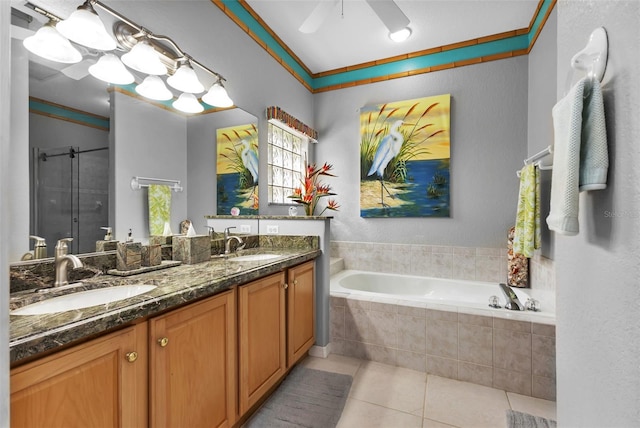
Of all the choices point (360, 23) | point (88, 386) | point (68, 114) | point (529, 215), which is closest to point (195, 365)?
point (88, 386)

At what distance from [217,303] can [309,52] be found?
2.81 meters

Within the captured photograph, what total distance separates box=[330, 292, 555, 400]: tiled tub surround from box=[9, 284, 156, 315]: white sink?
5.21ft

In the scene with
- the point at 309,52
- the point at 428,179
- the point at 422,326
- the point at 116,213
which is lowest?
the point at 422,326

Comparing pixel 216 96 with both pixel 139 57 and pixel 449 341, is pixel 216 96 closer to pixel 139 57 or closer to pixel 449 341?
pixel 139 57

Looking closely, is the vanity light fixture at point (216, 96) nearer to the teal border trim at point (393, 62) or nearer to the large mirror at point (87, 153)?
the large mirror at point (87, 153)

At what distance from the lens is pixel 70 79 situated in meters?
1.27

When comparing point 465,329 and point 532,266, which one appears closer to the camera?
point 465,329

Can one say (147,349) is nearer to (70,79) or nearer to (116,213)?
(116,213)

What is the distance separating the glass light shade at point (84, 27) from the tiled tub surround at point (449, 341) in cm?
217

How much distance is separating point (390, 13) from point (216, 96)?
123cm

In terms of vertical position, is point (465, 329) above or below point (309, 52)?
below

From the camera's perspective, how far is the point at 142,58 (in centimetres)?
150

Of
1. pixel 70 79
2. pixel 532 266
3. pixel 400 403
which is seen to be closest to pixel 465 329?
pixel 400 403

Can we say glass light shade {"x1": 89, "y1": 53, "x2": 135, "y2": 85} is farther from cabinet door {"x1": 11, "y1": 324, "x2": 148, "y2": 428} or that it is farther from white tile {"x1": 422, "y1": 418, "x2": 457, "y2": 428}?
white tile {"x1": 422, "y1": 418, "x2": 457, "y2": 428}
